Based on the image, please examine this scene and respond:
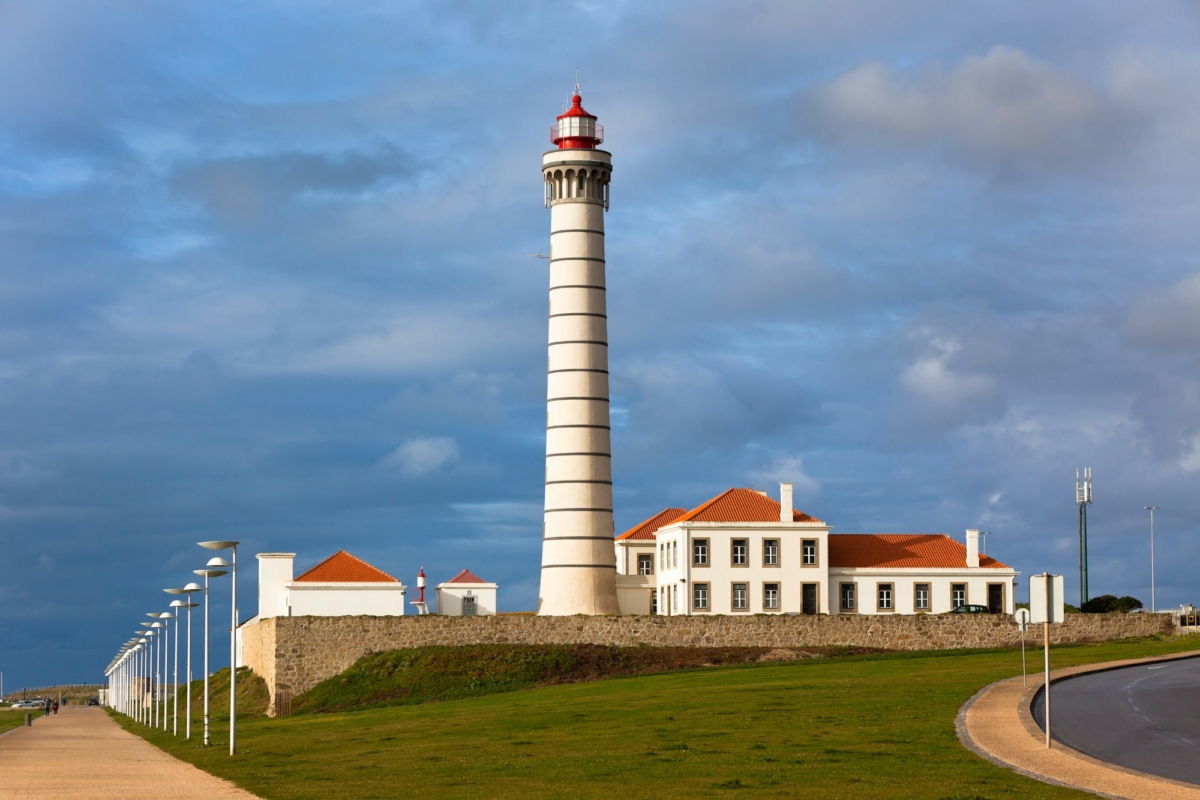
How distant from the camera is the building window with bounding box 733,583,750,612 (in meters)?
68.1

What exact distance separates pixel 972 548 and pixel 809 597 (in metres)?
9.08

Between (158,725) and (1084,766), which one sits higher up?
(1084,766)

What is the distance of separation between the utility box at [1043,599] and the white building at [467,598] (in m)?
49.7

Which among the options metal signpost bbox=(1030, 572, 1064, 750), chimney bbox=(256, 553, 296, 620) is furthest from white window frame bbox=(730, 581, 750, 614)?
metal signpost bbox=(1030, 572, 1064, 750)

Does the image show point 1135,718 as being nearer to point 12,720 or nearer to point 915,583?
point 915,583

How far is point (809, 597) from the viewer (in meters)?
69.2

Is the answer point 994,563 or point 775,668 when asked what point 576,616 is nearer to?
point 775,668

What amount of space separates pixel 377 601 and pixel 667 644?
15039 mm

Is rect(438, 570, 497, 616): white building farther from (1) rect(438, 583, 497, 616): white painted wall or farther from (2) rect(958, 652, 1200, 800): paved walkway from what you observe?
(2) rect(958, 652, 1200, 800): paved walkway

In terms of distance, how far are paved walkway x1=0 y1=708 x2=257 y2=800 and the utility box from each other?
14069 millimetres

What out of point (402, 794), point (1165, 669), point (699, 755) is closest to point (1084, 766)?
point (699, 755)

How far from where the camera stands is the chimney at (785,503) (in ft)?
228

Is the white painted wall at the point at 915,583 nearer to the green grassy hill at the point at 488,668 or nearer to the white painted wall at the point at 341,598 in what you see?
the green grassy hill at the point at 488,668

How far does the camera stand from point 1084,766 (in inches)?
1003
